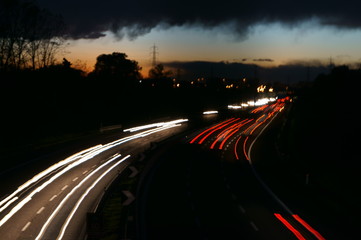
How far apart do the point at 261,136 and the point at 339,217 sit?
43.4 metres

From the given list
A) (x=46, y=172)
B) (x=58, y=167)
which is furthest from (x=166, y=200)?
(x=58, y=167)

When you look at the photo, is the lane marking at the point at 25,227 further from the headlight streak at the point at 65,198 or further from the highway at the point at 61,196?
the headlight streak at the point at 65,198

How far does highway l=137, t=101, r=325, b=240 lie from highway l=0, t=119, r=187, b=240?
3116 mm

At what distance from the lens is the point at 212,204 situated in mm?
23875

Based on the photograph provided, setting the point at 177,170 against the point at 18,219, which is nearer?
the point at 18,219

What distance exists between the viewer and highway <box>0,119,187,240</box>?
18453mm

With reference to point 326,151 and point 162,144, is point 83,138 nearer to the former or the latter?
point 162,144

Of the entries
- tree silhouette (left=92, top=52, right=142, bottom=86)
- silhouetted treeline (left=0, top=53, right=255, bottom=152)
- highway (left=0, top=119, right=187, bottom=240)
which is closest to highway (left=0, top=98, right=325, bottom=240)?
highway (left=0, top=119, right=187, bottom=240)

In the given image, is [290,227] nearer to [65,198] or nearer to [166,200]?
[166,200]

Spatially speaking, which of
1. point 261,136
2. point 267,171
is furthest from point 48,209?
point 261,136

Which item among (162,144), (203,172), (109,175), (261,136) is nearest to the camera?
(109,175)

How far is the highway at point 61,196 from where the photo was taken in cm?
1845

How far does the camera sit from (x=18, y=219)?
1984 cm

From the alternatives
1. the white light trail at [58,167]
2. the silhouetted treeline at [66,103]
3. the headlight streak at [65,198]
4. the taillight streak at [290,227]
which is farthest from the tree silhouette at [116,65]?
the taillight streak at [290,227]
